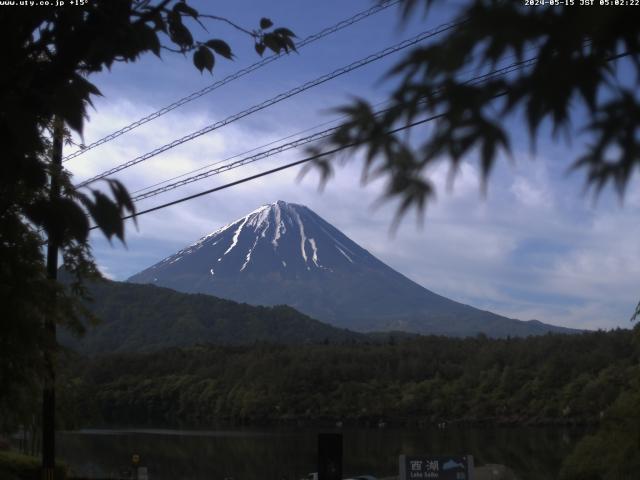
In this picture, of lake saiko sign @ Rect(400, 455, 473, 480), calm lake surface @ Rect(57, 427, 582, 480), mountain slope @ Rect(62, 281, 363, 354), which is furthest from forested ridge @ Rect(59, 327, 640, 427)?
mountain slope @ Rect(62, 281, 363, 354)

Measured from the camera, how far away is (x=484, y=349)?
344ft

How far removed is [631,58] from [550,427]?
7584 cm

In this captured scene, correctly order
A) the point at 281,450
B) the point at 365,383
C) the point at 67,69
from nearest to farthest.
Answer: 1. the point at 67,69
2. the point at 281,450
3. the point at 365,383

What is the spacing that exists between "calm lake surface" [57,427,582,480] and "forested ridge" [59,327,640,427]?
825 cm

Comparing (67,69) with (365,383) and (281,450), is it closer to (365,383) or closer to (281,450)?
(281,450)

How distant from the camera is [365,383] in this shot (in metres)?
99.2

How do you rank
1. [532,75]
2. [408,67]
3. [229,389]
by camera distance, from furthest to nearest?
[229,389] < [408,67] < [532,75]

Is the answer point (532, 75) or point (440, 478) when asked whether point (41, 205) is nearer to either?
point (532, 75)

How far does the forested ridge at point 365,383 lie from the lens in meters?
84.1

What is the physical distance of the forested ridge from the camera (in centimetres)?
8412

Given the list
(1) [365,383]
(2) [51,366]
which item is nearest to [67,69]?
(2) [51,366]

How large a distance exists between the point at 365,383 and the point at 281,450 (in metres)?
41.7

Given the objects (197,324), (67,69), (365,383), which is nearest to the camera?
(67,69)

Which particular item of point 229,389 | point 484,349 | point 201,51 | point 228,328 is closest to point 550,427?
point 484,349
